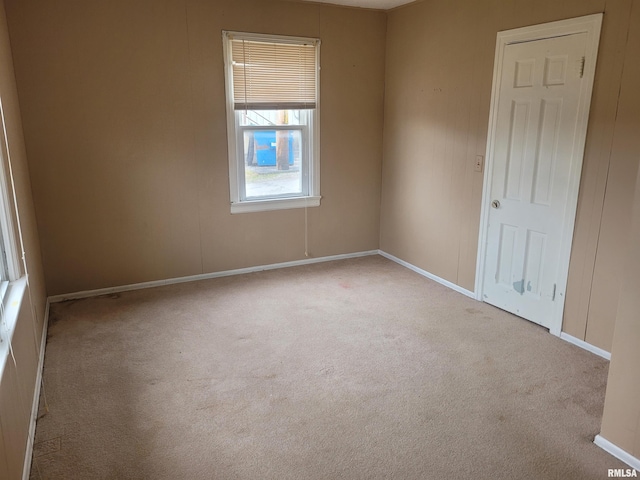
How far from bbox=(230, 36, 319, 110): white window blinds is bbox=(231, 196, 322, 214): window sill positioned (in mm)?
894

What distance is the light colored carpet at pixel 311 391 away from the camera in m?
2.16

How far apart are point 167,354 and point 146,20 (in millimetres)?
2690

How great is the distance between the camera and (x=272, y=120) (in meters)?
4.53

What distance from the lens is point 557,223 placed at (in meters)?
3.29

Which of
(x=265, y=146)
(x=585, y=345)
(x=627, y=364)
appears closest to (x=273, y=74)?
(x=265, y=146)

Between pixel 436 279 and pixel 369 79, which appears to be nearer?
pixel 436 279

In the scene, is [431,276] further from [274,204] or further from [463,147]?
[274,204]

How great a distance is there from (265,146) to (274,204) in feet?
1.89

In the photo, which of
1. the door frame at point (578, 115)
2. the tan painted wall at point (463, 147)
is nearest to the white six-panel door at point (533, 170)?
the door frame at point (578, 115)

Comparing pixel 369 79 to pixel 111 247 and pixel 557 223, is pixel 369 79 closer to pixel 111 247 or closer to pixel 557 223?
pixel 557 223

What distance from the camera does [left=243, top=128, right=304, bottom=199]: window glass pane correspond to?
179 inches

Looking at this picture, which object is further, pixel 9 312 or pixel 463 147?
pixel 463 147

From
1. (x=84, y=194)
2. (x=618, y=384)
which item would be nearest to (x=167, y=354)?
(x=84, y=194)

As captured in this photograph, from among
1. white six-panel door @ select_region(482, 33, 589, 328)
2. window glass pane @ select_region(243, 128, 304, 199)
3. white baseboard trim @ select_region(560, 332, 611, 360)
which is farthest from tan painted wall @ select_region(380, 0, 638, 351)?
window glass pane @ select_region(243, 128, 304, 199)
